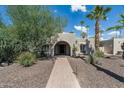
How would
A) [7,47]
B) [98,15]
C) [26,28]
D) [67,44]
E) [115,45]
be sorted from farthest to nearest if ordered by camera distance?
[115,45] < [67,44] < [98,15] < [7,47] < [26,28]

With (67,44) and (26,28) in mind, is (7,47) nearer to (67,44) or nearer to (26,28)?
(26,28)

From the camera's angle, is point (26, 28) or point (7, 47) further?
point (7, 47)

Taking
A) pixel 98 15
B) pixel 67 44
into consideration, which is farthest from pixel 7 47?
pixel 98 15

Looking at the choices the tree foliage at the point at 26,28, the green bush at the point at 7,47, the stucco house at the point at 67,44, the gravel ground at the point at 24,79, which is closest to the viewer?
the gravel ground at the point at 24,79

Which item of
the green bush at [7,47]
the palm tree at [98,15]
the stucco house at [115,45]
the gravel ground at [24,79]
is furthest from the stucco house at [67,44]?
A: the gravel ground at [24,79]

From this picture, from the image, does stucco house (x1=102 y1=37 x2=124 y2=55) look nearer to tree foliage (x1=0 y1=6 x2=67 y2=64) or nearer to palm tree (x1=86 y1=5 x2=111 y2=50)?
palm tree (x1=86 y1=5 x2=111 y2=50)

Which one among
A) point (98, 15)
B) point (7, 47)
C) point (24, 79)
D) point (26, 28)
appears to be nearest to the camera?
point (24, 79)

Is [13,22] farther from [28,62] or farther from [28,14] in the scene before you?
[28,62]

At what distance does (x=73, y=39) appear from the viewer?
2584 centimetres

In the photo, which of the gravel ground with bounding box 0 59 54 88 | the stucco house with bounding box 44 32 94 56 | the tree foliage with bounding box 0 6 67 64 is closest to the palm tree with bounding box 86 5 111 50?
the stucco house with bounding box 44 32 94 56

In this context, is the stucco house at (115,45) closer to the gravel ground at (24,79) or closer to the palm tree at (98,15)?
the palm tree at (98,15)

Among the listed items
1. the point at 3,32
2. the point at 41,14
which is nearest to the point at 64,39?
the point at 41,14

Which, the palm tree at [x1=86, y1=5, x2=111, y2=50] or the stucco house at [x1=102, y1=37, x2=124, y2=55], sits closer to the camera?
the palm tree at [x1=86, y1=5, x2=111, y2=50]

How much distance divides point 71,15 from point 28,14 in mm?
6659
